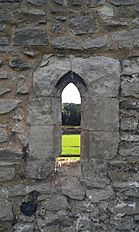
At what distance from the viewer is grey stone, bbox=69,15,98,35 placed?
11.3 ft

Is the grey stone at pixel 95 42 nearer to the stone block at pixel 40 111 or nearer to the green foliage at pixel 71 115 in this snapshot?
the stone block at pixel 40 111

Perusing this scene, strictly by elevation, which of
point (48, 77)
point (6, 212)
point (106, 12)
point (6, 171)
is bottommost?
point (6, 212)

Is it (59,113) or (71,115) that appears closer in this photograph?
(59,113)

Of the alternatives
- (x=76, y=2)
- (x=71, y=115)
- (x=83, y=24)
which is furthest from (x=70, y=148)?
(x=71, y=115)

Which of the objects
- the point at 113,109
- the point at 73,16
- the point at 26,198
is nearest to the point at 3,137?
the point at 26,198

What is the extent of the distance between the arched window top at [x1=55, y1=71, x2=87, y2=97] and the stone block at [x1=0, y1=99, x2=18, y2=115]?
52 cm

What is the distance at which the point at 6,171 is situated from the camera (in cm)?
343

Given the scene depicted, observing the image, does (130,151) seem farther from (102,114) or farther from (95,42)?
(95,42)

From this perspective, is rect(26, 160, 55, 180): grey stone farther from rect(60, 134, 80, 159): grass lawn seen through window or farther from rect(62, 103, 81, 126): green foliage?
rect(62, 103, 81, 126): green foliage

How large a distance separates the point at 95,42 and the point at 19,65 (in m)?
0.91

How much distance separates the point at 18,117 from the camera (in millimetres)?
3445

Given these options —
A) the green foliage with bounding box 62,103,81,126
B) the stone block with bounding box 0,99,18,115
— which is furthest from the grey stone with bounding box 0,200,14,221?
the green foliage with bounding box 62,103,81,126

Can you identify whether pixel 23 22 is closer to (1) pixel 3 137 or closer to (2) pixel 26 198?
(1) pixel 3 137

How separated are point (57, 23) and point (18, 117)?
3.82ft
